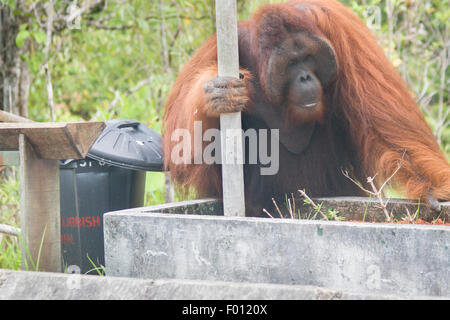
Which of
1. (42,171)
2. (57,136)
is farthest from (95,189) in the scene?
(57,136)

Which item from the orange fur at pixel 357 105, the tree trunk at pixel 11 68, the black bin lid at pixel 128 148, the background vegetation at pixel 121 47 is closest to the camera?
the orange fur at pixel 357 105

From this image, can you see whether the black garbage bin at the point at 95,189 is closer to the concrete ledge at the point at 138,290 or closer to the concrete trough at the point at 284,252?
the concrete trough at the point at 284,252

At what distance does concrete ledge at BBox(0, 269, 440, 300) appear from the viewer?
1.77 m

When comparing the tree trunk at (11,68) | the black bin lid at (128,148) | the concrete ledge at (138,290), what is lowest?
the concrete ledge at (138,290)

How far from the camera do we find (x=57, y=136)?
228cm

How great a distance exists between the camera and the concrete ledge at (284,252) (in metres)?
1.96

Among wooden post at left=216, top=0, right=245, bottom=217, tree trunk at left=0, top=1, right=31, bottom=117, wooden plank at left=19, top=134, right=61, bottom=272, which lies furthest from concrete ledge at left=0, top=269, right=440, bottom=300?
tree trunk at left=0, top=1, right=31, bottom=117

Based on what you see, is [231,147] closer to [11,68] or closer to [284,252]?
[284,252]

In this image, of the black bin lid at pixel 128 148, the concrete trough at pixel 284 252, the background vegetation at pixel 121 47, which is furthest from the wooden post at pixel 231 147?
the background vegetation at pixel 121 47

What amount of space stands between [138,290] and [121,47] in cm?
530

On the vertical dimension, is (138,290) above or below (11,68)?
below

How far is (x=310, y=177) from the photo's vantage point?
3.20m

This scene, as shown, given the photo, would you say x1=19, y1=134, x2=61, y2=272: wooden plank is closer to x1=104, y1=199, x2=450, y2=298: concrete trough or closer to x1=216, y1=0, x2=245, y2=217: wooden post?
x1=104, y1=199, x2=450, y2=298: concrete trough
